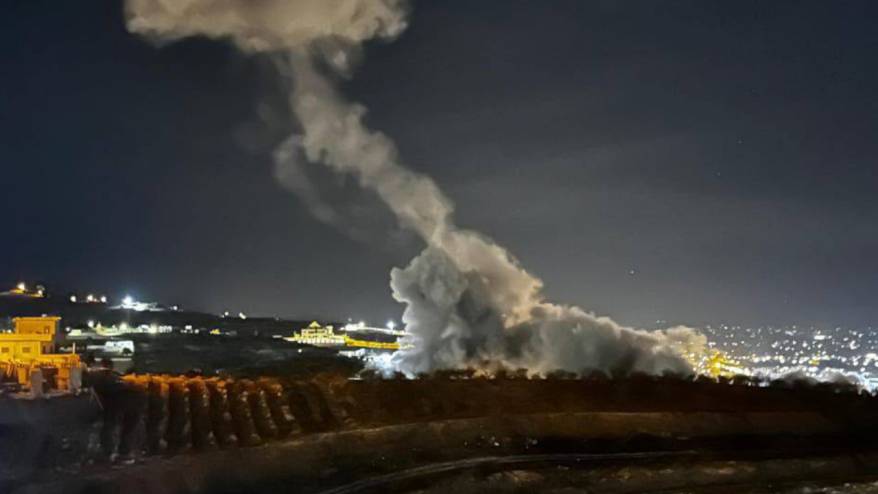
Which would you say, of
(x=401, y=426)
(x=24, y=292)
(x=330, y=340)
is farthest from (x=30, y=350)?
(x=24, y=292)

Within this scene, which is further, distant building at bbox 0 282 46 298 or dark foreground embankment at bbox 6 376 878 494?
distant building at bbox 0 282 46 298

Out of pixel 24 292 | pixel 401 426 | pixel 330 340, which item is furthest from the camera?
pixel 24 292

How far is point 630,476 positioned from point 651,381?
1098cm

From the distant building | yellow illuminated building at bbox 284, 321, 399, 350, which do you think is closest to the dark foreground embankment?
yellow illuminated building at bbox 284, 321, 399, 350

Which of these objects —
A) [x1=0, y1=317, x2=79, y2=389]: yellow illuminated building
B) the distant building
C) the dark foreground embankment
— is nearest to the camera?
the dark foreground embankment

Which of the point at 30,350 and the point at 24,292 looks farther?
the point at 24,292

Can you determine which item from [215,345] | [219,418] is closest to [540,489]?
[219,418]

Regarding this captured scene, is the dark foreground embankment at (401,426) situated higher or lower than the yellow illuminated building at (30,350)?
lower

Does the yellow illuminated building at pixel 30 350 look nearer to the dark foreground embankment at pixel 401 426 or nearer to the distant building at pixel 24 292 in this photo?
the dark foreground embankment at pixel 401 426

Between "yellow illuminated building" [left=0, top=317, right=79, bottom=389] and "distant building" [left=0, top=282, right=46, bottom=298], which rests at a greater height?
"distant building" [left=0, top=282, right=46, bottom=298]

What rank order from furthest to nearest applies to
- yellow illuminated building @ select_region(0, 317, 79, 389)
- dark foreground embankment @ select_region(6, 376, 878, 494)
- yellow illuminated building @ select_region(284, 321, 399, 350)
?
yellow illuminated building @ select_region(284, 321, 399, 350)
yellow illuminated building @ select_region(0, 317, 79, 389)
dark foreground embankment @ select_region(6, 376, 878, 494)

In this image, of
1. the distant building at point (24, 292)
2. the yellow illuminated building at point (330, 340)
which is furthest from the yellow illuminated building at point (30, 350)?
the distant building at point (24, 292)

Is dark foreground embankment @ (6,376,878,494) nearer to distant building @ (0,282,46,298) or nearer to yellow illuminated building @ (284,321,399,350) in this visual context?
yellow illuminated building @ (284,321,399,350)

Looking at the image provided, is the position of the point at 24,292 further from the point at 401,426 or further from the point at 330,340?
the point at 401,426
